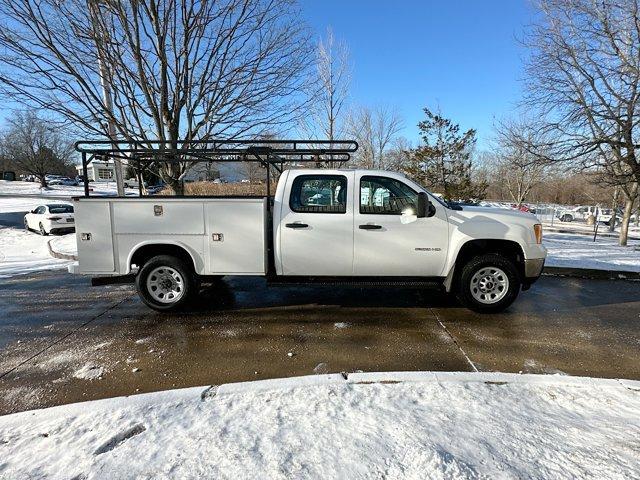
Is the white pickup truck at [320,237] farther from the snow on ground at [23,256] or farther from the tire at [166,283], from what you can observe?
the snow on ground at [23,256]

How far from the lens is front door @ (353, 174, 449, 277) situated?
488 centimetres

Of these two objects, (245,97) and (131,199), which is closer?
(131,199)

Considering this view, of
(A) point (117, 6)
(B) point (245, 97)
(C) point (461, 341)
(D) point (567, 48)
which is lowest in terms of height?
(C) point (461, 341)

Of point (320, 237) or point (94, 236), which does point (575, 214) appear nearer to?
point (320, 237)

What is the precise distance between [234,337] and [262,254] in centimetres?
112

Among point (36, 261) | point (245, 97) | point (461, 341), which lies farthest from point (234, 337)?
point (36, 261)

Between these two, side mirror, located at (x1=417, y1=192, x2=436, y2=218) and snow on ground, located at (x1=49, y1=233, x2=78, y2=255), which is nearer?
side mirror, located at (x1=417, y1=192, x2=436, y2=218)

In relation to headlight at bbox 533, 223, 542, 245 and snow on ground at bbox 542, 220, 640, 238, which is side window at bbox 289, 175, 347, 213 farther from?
snow on ground at bbox 542, 220, 640, 238

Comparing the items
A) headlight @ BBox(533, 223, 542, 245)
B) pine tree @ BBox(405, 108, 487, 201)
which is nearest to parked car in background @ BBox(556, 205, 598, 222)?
pine tree @ BBox(405, 108, 487, 201)

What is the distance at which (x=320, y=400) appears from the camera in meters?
2.91

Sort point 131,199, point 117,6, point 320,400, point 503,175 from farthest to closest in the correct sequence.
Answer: point 503,175 < point 117,6 < point 131,199 < point 320,400

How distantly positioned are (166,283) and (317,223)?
7.54 ft

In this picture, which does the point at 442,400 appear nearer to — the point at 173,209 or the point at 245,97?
the point at 173,209

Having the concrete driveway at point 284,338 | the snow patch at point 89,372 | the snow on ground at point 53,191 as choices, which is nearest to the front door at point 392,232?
the concrete driveway at point 284,338
